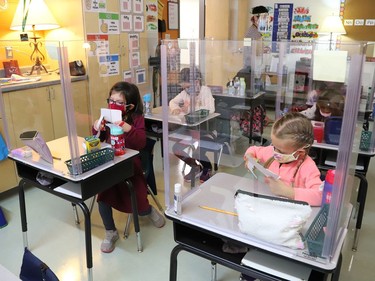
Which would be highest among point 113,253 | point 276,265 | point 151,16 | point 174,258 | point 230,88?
→ point 151,16

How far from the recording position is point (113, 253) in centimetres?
213

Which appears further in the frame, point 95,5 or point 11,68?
point 95,5

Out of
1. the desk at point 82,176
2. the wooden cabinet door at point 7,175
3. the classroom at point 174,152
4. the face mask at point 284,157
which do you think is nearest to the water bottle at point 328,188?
the classroom at point 174,152

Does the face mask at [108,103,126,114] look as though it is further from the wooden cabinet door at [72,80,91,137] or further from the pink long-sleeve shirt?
the pink long-sleeve shirt

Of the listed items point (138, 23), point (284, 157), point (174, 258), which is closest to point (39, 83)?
point (138, 23)

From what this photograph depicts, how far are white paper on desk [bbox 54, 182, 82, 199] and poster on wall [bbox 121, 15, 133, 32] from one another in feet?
8.20

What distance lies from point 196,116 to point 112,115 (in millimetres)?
880

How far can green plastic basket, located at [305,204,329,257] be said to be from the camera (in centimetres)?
103

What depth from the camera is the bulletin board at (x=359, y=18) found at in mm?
5219

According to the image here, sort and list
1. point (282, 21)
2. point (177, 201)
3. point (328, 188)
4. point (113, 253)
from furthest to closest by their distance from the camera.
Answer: point (282, 21)
point (113, 253)
point (177, 201)
point (328, 188)

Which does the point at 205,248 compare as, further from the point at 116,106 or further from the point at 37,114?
the point at 37,114

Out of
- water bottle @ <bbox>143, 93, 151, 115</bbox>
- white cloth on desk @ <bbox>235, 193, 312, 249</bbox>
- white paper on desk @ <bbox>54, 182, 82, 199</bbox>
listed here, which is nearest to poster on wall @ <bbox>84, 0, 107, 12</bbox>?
water bottle @ <bbox>143, 93, 151, 115</bbox>

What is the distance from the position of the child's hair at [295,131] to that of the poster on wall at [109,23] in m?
2.72

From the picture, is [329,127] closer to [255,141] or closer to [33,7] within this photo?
[255,141]
